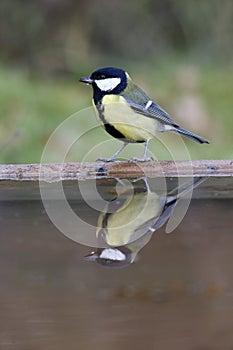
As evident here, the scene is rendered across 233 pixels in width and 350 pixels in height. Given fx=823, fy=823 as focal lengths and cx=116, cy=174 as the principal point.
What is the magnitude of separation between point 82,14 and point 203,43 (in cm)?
97

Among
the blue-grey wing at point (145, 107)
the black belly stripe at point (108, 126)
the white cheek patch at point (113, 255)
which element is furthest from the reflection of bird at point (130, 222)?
the blue-grey wing at point (145, 107)

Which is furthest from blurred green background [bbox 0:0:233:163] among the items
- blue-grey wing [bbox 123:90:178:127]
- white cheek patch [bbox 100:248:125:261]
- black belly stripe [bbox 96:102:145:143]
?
white cheek patch [bbox 100:248:125:261]

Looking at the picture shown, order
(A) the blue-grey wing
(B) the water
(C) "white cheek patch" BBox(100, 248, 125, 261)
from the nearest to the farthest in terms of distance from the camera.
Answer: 1. (B) the water
2. (C) "white cheek patch" BBox(100, 248, 125, 261)
3. (A) the blue-grey wing

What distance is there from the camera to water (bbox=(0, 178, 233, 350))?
1314 mm

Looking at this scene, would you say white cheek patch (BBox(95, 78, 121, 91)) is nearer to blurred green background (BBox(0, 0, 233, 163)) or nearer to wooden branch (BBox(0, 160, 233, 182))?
wooden branch (BBox(0, 160, 233, 182))

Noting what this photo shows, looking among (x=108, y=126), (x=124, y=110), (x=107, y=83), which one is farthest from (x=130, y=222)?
(x=107, y=83)

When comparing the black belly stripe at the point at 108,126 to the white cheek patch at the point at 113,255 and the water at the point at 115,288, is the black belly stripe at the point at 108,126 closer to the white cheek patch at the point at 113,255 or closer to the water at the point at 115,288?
the water at the point at 115,288

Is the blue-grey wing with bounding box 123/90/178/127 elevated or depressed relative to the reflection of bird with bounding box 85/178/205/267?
depressed

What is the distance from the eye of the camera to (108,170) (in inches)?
97.8

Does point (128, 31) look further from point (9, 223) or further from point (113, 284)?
point (113, 284)

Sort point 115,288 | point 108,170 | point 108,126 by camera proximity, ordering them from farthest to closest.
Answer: point 108,126, point 108,170, point 115,288

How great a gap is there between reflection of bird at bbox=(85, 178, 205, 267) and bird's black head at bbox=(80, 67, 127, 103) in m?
0.60

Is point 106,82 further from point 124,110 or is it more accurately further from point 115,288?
point 115,288

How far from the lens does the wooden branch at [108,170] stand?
8.13ft
